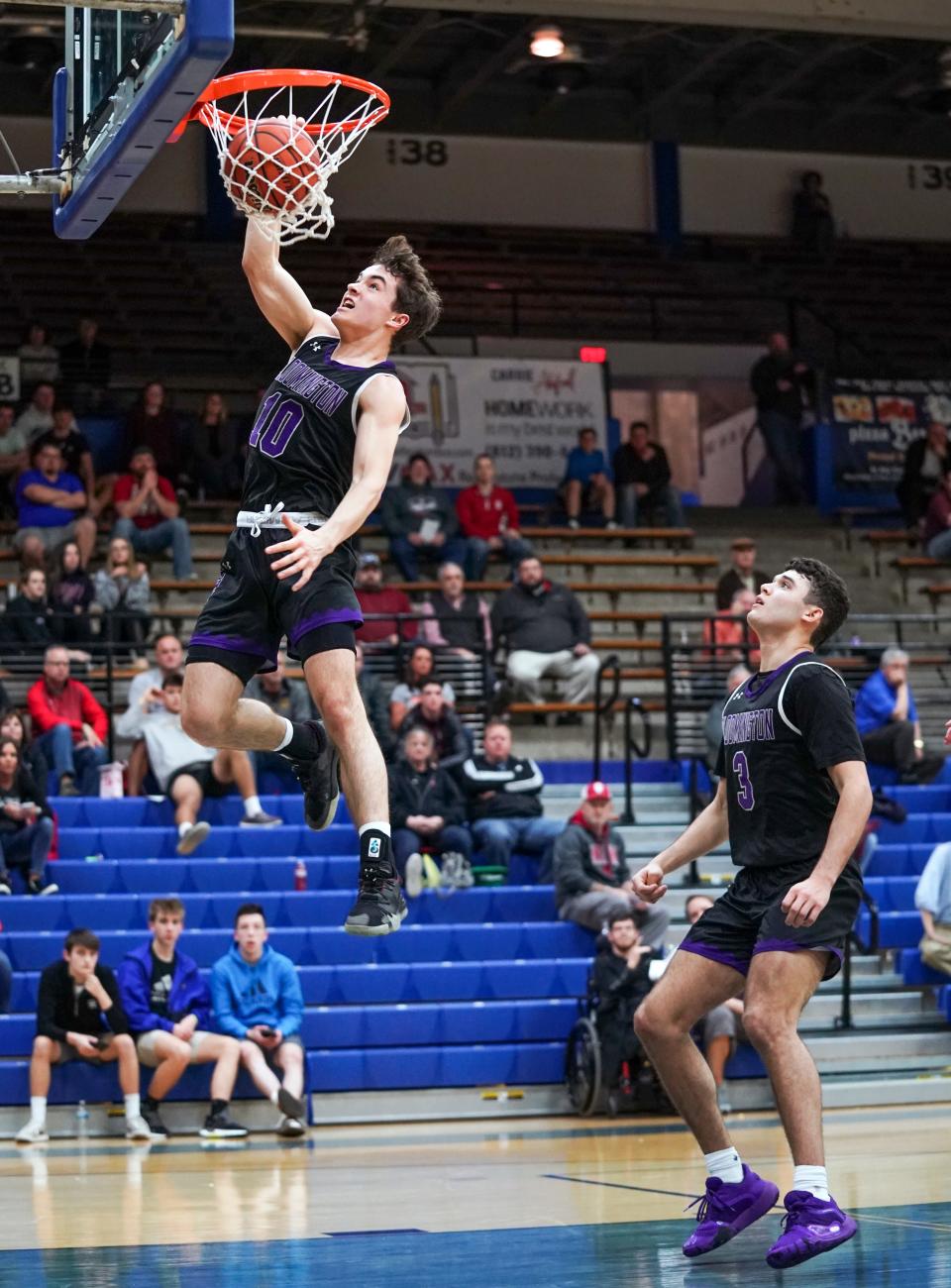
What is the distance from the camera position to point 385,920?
5.43 meters

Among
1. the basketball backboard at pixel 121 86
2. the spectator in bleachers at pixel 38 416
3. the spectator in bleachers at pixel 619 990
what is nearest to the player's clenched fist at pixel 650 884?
the basketball backboard at pixel 121 86

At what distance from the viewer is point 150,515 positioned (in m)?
16.8

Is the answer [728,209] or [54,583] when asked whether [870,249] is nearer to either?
[728,209]

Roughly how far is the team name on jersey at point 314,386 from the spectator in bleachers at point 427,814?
7.17 metres

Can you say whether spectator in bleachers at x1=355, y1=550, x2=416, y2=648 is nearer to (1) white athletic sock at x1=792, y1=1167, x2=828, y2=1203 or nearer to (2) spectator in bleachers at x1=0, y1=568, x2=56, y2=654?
(2) spectator in bleachers at x1=0, y1=568, x2=56, y2=654

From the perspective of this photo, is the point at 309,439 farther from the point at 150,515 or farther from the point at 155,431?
the point at 155,431

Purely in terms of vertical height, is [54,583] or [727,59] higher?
[727,59]

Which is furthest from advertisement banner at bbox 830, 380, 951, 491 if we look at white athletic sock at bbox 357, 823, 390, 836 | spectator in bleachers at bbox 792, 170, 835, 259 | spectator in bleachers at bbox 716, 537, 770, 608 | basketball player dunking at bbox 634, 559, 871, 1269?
white athletic sock at bbox 357, 823, 390, 836

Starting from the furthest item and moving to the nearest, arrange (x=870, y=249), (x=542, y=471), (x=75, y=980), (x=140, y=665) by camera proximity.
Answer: (x=870, y=249)
(x=542, y=471)
(x=140, y=665)
(x=75, y=980)

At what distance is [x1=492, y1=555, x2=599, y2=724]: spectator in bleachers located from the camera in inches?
618

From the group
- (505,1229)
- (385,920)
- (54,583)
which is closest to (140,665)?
(54,583)

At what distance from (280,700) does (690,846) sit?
8431 millimetres

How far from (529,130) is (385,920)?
64.3 ft

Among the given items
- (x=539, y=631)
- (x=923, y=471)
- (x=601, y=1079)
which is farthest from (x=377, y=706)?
(x=923, y=471)
